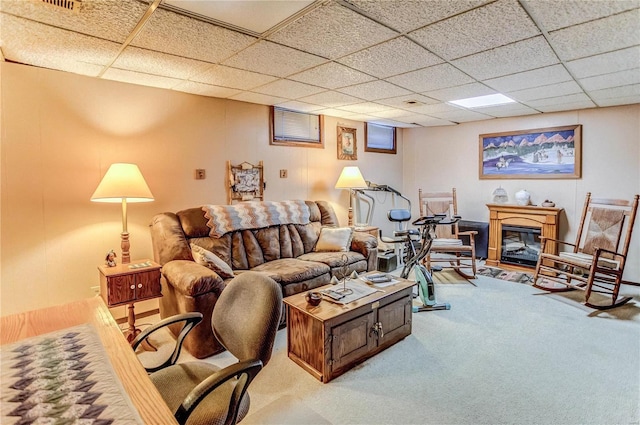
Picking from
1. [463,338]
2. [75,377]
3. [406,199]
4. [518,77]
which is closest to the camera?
[75,377]

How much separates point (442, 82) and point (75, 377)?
3536 millimetres

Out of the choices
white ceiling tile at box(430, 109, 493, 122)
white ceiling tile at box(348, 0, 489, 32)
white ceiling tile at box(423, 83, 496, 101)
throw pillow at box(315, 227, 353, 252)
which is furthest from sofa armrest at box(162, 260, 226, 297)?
white ceiling tile at box(430, 109, 493, 122)

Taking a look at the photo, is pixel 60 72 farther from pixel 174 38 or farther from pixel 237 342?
pixel 237 342

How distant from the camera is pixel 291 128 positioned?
4.80m

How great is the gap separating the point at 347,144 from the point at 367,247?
2076mm

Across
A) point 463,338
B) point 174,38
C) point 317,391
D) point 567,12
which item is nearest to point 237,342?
point 317,391

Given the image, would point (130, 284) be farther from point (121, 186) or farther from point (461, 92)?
point (461, 92)

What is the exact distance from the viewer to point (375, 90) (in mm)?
3713

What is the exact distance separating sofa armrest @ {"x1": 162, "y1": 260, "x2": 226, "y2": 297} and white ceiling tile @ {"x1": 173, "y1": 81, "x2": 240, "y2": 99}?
178 centimetres

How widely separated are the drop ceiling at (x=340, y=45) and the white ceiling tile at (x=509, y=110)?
0.65m

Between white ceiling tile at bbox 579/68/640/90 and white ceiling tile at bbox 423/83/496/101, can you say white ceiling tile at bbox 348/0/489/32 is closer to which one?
white ceiling tile at bbox 423/83/496/101

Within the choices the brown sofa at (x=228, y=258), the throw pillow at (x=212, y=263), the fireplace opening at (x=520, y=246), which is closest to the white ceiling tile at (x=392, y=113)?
the brown sofa at (x=228, y=258)

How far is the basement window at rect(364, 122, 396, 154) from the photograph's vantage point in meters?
5.96

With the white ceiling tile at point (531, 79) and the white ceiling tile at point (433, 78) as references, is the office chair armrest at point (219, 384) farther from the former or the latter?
the white ceiling tile at point (531, 79)
